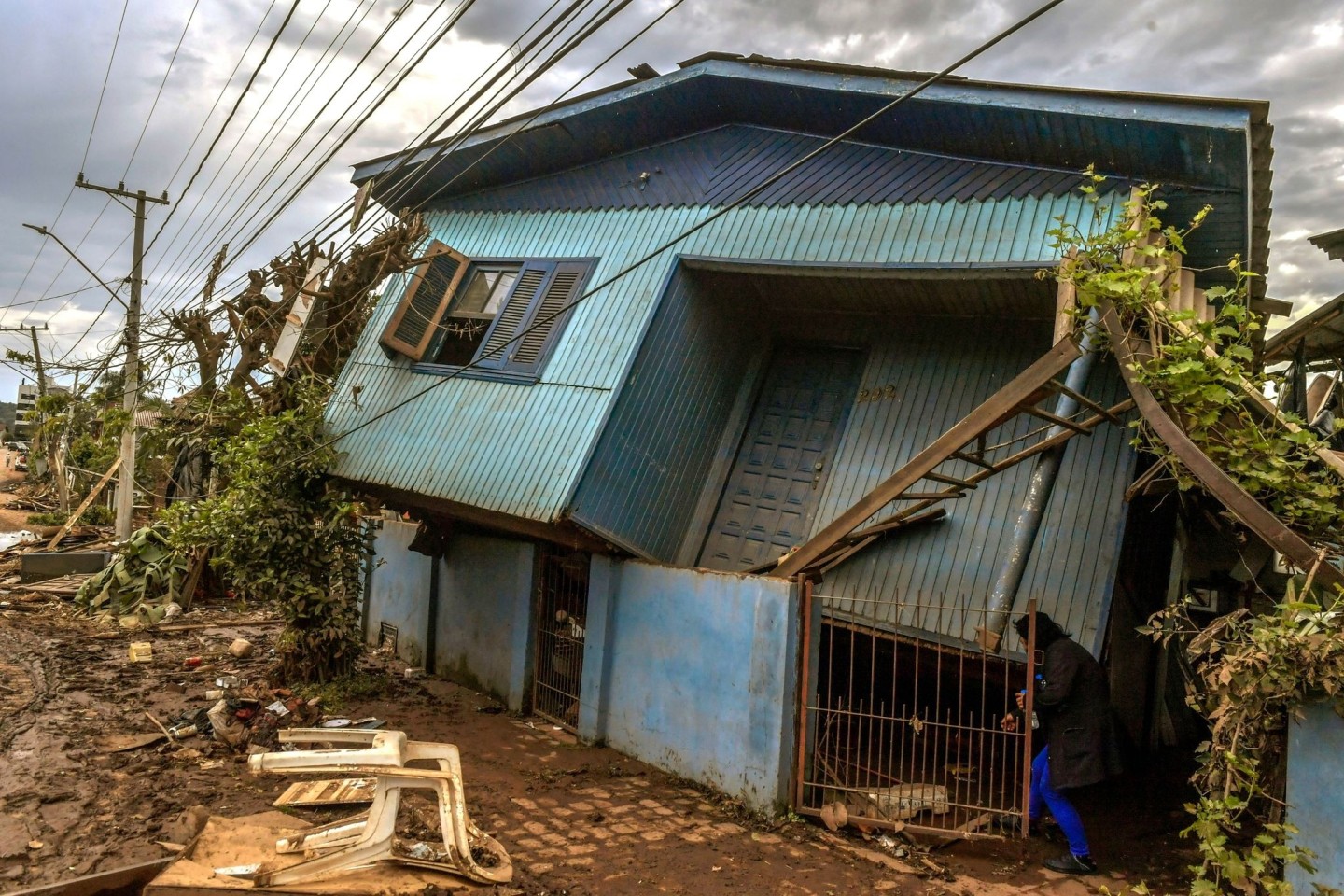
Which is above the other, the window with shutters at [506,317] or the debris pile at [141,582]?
the window with shutters at [506,317]

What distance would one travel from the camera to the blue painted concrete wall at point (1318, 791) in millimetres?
4625

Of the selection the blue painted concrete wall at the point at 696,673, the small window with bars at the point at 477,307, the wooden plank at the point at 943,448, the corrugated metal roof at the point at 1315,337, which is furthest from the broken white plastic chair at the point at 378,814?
the corrugated metal roof at the point at 1315,337

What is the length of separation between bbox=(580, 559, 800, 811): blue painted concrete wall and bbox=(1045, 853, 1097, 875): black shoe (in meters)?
2.03

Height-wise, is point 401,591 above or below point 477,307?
below

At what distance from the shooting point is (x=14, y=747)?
837 cm

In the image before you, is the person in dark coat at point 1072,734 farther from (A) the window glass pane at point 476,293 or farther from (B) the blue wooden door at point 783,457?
(A) the window glass pane at point 476,293

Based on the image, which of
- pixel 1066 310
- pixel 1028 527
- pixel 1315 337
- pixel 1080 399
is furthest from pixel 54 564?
pixel 1315 337

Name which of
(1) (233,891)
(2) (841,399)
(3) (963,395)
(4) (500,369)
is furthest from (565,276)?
(1) (233,891)

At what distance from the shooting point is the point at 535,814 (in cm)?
712

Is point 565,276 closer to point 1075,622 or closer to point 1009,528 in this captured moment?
point 1009,528

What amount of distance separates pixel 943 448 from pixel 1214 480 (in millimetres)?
1781

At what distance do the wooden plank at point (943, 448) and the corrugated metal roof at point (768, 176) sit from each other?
2.22m

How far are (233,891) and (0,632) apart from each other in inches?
471

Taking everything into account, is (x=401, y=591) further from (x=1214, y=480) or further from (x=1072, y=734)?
(x=1214, y=480)
